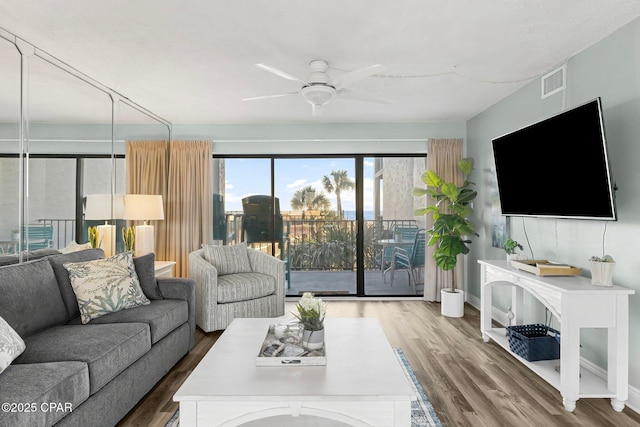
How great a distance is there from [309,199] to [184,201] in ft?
5.62

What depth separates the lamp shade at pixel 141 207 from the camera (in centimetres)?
432

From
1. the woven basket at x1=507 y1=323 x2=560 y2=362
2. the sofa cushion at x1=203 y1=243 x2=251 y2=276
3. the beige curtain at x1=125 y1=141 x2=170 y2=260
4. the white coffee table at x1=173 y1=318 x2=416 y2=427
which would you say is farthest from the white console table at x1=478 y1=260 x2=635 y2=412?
the beige curtain at x1=125 y1=141 x2=170 y2=260

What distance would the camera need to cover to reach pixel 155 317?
267cm

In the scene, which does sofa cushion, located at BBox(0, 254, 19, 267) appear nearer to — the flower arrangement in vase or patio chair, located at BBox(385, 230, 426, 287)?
the flower arrangement in vase

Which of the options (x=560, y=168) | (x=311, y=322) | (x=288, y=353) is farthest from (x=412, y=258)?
(x=288, y=353)

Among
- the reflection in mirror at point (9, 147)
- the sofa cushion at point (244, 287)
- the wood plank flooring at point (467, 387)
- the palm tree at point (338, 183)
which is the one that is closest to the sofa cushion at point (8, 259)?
the reflection in mirror at point (9, 147)

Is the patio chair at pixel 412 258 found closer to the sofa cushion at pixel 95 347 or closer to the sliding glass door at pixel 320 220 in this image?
the sliding glass door at pixel 320 220

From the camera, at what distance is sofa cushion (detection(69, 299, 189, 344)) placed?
2603mm

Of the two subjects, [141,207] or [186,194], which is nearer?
[141,207]

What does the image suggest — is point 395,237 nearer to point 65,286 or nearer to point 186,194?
point 186,194

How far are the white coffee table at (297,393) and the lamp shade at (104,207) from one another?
243cm

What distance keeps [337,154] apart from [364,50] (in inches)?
97.8

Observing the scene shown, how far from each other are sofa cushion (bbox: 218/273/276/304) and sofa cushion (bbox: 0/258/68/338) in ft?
4.89

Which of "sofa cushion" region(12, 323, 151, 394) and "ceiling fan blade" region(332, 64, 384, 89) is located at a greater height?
"ceiling fan blade" region(332, 64, 384, 89)
